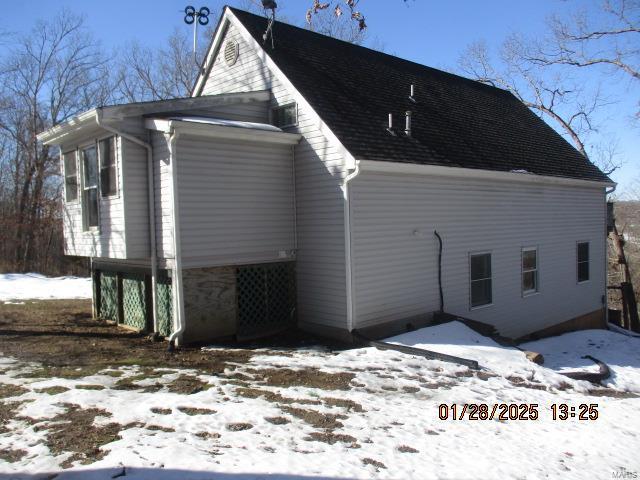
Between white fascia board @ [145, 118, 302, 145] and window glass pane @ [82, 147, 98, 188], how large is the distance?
66.4 inches

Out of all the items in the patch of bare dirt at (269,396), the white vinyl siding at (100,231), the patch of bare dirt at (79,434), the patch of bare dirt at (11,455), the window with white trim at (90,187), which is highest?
the window with white trim at (90,187)

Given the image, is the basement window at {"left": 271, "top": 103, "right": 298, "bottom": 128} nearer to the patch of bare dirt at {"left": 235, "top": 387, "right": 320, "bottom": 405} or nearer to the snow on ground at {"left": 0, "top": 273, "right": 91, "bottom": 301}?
the patch of bare dirt at {"left": 235, "top": 387, "right": 320, "bottom": 405}

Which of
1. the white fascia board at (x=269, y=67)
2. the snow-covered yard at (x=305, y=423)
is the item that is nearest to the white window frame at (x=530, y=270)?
the snow-covered yard at (x=305, y=423)

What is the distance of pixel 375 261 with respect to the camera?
9703mm

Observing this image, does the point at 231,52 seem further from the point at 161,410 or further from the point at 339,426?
the point at 339,426

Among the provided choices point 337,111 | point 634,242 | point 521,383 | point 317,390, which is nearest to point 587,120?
point 634,242

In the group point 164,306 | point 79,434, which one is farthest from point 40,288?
point 79,434

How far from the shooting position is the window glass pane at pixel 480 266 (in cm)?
1215

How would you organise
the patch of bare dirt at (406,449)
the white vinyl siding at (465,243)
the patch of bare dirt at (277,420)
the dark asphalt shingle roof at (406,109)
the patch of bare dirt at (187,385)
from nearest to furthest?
the patch of bare dirt at (406,449), the patch of bare dirt at (277,420), the patch of bare dirt at (187,385), the white vinyl siding at (465,243), the dark asphalt shingle roof at (406,109)

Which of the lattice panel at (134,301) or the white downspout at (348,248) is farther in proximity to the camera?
the lattice panel at (134,301)

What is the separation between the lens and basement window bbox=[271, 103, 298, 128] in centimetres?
1038

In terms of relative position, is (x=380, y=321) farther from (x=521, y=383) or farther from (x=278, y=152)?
(x=278, y=152)

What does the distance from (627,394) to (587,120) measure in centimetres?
2458

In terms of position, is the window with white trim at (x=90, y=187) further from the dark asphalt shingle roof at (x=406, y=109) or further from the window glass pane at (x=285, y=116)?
the dark asphalt shingle roof at (x=406, y=109)
